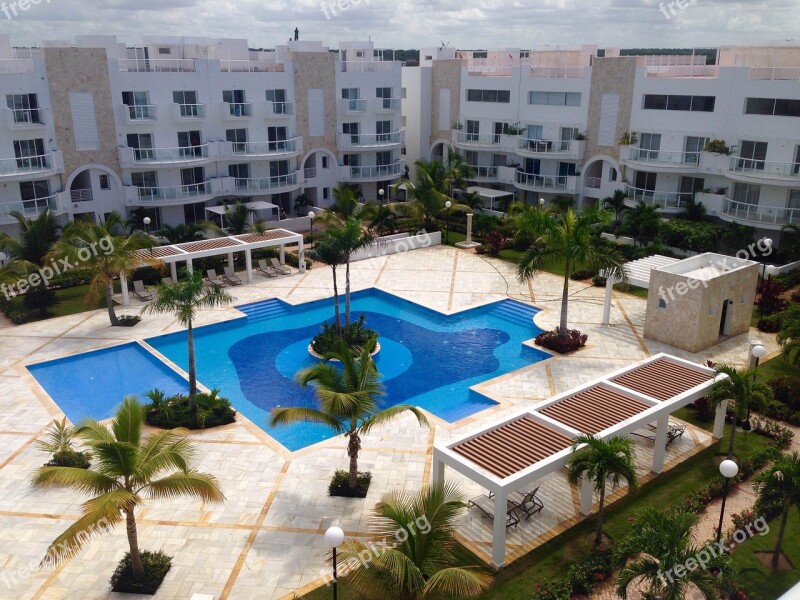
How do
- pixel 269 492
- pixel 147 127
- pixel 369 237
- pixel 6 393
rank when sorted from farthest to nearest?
pixel 147 127, pixel 369 237, pixel 6 393, pixel 269 492

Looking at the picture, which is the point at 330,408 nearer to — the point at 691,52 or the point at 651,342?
the point at 651,342

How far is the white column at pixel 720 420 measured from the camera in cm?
1892

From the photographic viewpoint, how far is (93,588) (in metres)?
13.7

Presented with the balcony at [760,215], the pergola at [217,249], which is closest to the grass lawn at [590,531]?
the balcony at [760,215]

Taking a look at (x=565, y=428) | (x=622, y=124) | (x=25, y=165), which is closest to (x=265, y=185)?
(x=25, y=165)

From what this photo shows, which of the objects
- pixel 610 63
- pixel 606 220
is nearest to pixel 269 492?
pixel 606 220

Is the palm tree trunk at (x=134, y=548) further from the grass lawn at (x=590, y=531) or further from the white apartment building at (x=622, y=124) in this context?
the white apartment building at (x=622, y=124)

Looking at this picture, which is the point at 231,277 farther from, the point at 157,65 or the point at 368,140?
the point at 368,140

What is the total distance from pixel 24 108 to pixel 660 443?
33293 millimetres

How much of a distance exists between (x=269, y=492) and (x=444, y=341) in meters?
11.9

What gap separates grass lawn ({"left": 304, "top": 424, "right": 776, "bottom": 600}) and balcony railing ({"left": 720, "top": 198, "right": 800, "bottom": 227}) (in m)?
18.3

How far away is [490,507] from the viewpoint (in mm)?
15766

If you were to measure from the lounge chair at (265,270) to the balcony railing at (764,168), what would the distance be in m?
24.0

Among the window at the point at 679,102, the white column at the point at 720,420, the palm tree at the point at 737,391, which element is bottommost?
the white column at the point at 720,420
